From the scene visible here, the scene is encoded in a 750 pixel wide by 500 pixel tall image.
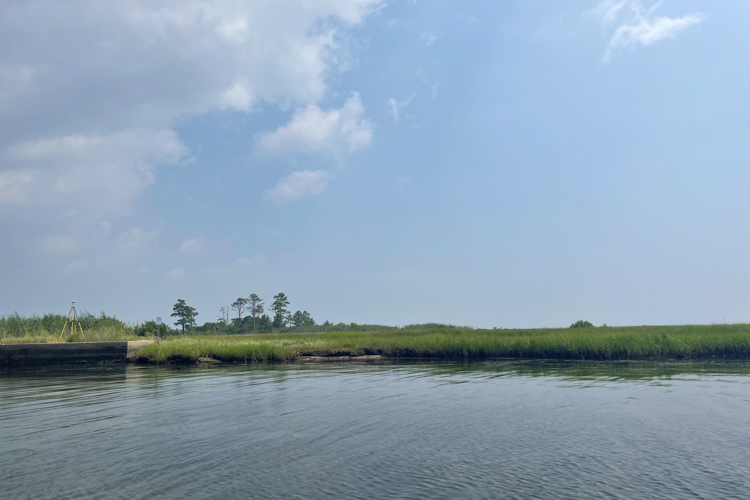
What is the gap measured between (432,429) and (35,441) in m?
7.79

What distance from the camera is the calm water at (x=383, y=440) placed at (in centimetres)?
666

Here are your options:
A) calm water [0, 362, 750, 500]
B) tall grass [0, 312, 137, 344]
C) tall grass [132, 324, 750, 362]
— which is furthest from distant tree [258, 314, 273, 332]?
calm water [0, 362, 750, 500]

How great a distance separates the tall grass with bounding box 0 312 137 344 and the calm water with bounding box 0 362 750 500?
16.1m

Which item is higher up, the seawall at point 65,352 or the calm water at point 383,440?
the seawall at point 65,352

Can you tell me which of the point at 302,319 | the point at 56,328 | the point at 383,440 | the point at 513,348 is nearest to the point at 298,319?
the point at 302,319

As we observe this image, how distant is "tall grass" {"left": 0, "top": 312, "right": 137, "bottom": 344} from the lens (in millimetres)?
31672

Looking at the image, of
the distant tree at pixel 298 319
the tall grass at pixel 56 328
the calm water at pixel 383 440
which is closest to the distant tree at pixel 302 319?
the distant tree at pixel 298 319

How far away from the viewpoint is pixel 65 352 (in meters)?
28.5

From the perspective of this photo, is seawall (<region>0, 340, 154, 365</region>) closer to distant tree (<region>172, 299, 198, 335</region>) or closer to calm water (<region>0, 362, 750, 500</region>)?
calm water (<region>0, 362, 750, 500</region>)

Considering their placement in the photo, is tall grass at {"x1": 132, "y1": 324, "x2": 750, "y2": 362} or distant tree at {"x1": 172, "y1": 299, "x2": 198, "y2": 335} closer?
tall grass at {"x1": 132, "y1": 324, "x2": 750, "y2": 362}

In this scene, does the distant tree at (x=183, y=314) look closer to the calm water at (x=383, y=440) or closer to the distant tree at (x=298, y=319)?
the distant tree at (x=298, y=319)

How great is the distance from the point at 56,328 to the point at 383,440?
38.8 meters

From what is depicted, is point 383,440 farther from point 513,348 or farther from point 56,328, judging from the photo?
point 56,328

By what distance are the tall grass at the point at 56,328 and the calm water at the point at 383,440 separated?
16141 millimetres
